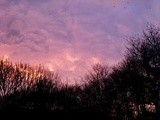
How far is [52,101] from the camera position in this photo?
212 ft

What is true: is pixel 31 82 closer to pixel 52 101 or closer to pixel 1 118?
pixel 52 101

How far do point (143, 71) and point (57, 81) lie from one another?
121 ft

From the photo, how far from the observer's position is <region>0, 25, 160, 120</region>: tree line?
54.1 meters

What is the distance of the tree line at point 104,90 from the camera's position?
54125 millimetres

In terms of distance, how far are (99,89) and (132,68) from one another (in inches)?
1041

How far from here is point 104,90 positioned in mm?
79188

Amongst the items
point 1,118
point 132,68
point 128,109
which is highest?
point 132,68

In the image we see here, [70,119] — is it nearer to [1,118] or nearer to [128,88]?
[1,118]

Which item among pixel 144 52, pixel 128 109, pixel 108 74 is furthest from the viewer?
pixel 108 74

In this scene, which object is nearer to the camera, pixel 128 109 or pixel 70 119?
pixel 70 119

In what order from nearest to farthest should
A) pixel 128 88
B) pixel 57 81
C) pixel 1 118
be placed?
pixel 1 118
pixel 128 88
pixel 57 81

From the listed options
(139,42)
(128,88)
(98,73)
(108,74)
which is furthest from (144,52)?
(98,73)

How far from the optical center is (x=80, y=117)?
3981 centimetres

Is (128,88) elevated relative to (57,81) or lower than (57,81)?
lower
